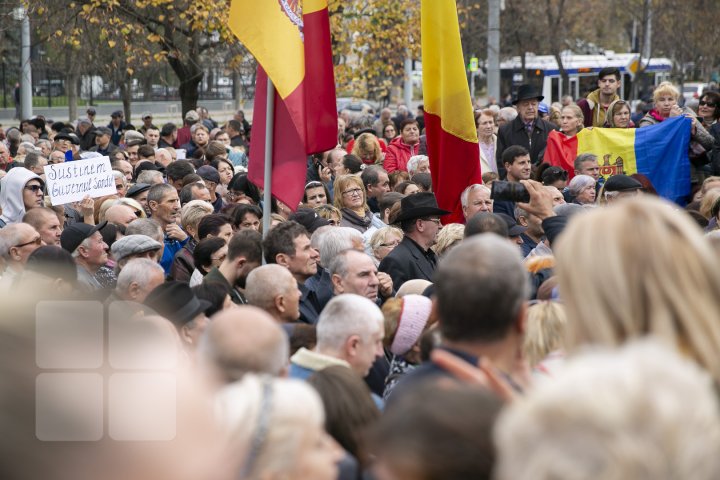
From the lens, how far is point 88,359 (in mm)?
3385

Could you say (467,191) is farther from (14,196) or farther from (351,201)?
(14,196)

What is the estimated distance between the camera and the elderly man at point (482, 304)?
315 centimetres

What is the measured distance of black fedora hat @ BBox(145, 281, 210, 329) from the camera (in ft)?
18.2

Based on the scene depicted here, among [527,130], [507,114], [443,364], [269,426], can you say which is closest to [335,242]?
[443,364]

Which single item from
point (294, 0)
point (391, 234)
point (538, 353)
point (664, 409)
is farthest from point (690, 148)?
point (664, 409)

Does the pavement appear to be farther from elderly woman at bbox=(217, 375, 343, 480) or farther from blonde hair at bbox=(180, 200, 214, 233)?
elderly woman at bbox=(217, 375, 343, 480)

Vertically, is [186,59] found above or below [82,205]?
above

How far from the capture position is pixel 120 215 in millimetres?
9047

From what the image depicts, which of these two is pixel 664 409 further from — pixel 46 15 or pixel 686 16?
pixel 686 16

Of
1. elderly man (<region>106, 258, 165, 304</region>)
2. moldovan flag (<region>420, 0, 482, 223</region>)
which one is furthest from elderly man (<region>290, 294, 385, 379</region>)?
moldovan flag (<region>420, 0, 482, 223</region>)

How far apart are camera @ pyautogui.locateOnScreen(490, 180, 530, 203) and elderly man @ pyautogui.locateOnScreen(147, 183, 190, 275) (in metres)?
3.23

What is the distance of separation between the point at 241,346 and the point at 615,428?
148cm

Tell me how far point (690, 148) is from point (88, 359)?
962cm

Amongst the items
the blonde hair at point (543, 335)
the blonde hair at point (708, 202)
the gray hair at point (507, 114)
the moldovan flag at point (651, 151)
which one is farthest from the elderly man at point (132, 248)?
the gray hair at point (507, 114)
